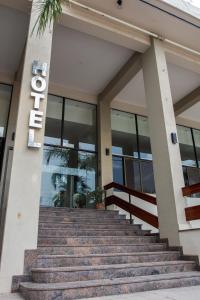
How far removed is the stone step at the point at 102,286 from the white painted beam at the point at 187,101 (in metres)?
6.76

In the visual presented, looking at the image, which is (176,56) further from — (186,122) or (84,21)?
(186,122)

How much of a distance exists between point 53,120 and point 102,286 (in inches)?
234

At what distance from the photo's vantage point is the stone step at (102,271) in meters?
2.97

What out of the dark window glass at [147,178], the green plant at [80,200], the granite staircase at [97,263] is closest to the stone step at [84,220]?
the granite staircase at [97,263]

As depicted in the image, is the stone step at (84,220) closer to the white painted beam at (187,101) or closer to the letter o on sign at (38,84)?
the letter o on sign at (38,84)

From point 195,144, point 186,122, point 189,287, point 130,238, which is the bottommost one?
point 189,287

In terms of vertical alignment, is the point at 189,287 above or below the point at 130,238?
below

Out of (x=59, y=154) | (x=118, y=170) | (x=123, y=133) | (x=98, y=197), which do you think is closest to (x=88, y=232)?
(x=98, y=197)

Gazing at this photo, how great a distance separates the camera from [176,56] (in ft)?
21.5

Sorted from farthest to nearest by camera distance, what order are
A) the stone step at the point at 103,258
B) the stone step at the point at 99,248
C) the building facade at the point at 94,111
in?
the building facade at the point at 94,111
the stone step at the point at 99,248
the stone step at the point at 103,258

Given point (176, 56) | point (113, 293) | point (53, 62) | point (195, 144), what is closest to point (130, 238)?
point (113, 293)

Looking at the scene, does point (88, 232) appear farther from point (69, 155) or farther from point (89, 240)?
point (69, 155)

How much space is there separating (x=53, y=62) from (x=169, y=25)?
333 cm

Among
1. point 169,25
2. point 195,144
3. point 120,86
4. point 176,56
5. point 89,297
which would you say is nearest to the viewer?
point 89,297
